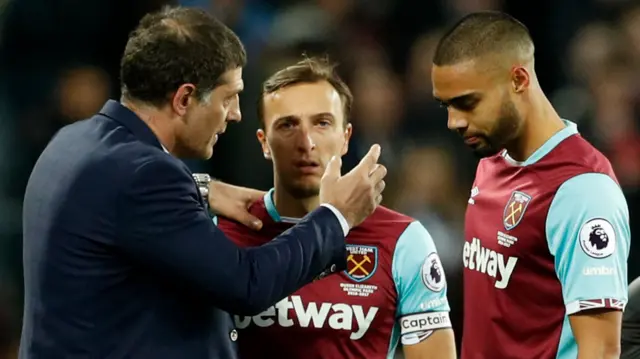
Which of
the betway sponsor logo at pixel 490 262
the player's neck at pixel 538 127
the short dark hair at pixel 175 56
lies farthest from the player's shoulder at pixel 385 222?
the short dark hair at pixel 175 56

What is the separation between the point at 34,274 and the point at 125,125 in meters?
0.46

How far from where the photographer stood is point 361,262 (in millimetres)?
3486

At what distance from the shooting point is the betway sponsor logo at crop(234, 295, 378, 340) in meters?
3.41

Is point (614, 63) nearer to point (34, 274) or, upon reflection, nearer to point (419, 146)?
point (419, 146)

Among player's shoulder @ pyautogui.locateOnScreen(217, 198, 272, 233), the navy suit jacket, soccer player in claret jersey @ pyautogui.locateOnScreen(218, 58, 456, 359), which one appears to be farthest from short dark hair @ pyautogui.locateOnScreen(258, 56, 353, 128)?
the navy suit jacket

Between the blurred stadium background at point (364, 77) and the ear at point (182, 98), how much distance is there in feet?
9.72

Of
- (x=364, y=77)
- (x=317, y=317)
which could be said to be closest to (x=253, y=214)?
(x=317, y=317)

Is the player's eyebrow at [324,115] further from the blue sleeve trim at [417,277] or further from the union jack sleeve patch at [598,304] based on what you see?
the union jack sleeve patch at [598,304]

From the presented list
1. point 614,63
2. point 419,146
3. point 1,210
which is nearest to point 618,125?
point 614,63

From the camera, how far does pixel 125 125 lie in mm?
2900

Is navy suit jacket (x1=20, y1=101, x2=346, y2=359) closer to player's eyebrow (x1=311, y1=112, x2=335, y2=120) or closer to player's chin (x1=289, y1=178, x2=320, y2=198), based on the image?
player's chin (x1=289, y1=178, x2=320, y2=198)

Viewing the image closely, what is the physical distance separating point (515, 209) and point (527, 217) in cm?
8

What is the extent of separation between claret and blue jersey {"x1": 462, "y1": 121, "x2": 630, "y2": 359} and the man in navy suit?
0.60 m

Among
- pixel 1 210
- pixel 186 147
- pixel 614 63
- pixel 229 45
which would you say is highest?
pixel 614 63
